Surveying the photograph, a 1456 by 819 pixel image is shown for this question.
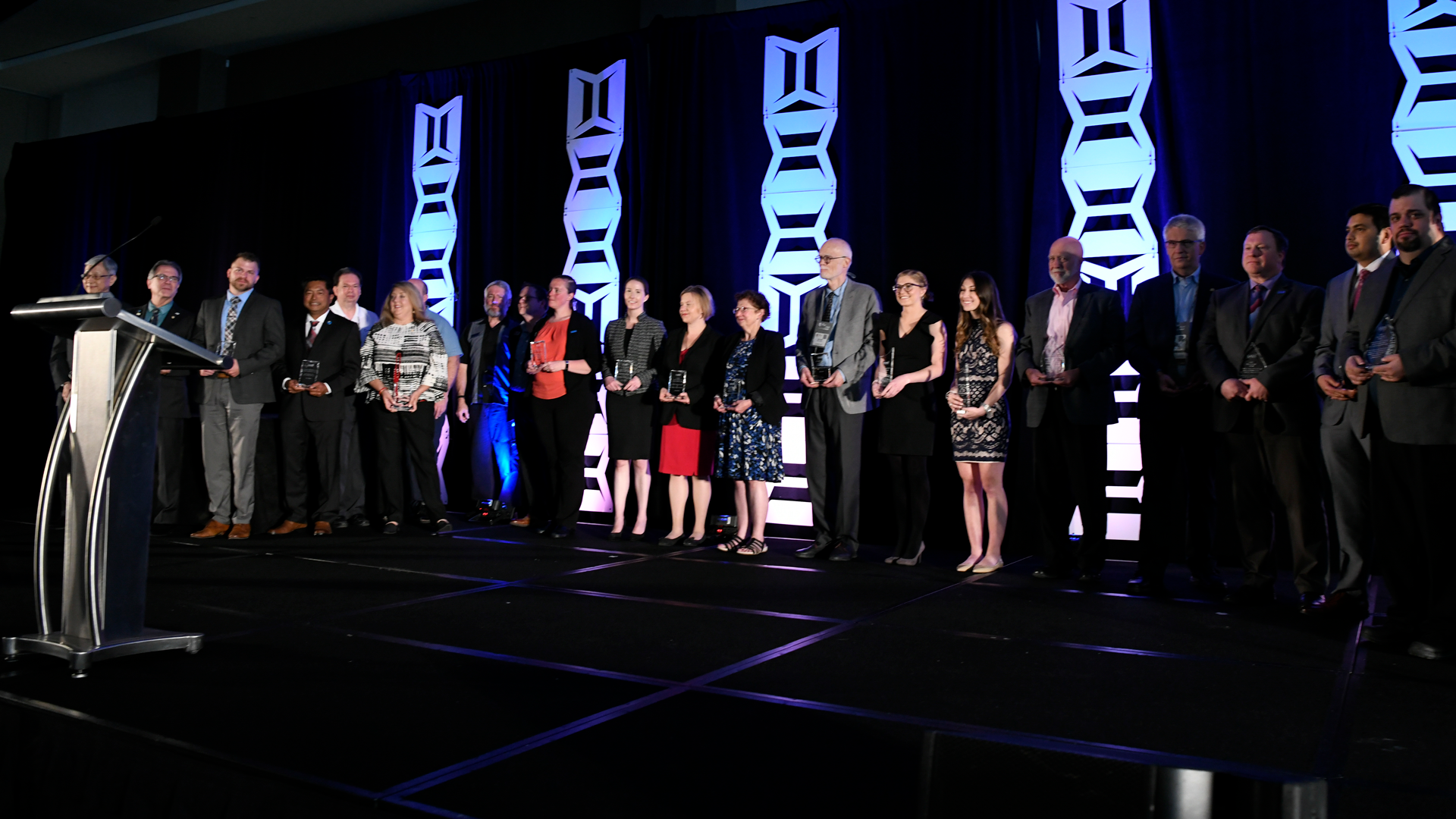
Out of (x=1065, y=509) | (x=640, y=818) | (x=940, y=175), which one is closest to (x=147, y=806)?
(x=640, y=818)

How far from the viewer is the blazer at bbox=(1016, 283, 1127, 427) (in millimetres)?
4348

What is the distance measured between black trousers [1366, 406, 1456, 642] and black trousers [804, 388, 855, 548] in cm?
229

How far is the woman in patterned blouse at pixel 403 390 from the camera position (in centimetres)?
585

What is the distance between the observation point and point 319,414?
5.71 metres

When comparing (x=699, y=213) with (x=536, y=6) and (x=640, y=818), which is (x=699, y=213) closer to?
(x=536, y=6)

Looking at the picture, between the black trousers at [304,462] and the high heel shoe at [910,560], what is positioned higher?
the black trousers at [304,462]

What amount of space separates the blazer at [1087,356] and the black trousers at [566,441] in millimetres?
2532

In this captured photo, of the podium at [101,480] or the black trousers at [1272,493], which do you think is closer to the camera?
the podium at [101,480]

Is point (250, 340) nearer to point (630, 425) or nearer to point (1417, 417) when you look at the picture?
point (630, 425)

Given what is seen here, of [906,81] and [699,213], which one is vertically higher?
[906,81]

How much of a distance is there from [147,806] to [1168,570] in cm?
443

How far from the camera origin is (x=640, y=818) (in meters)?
1.67

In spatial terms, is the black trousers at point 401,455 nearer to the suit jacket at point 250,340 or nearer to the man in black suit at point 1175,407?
the suit jacket at point 250,340

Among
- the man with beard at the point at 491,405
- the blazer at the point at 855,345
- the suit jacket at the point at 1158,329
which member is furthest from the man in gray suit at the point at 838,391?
the man with beard at the point at 491,405
